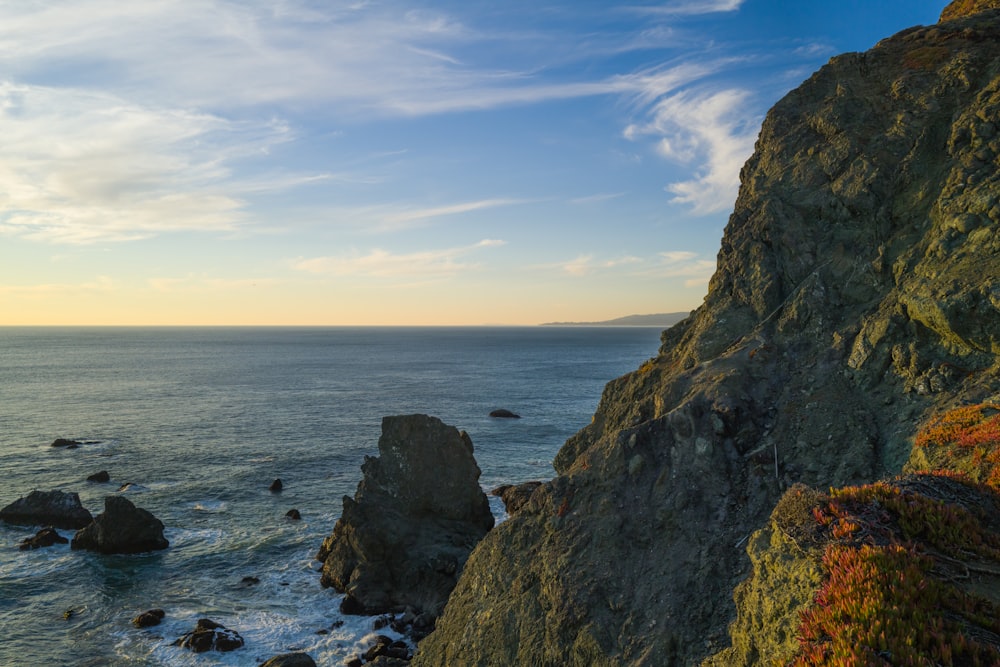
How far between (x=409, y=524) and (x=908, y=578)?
33.5 metres

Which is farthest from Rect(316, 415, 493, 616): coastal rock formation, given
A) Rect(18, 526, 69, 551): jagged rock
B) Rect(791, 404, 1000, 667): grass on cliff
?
Rect(791, 404, 1000, 667): grass on cliff

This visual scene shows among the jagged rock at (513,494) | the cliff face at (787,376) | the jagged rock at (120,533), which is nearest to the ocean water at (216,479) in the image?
the jagged rock at (120,533)

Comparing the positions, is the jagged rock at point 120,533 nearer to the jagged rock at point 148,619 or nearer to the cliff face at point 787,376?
the jagged rock at point 148,619

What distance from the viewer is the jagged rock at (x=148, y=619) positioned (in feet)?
101

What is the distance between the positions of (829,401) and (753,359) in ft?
10.8

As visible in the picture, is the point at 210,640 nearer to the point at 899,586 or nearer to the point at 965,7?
the point at 899,586

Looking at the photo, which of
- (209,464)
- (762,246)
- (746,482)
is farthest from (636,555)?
(209,464)

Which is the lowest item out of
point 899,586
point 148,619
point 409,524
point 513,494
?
point 148,619

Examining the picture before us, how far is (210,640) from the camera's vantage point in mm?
29188

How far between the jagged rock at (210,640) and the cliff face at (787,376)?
14218 mm

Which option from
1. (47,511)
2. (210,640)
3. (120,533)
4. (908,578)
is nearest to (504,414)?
(120,533)

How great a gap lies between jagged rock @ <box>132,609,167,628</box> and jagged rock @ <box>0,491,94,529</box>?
688 inches

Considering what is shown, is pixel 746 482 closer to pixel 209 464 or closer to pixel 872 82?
pixel 872 82

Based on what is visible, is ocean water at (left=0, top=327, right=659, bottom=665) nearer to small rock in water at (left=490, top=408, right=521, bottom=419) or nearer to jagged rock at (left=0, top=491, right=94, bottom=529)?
jagged rock at (left=0, top=491, right=94, bottom=529)
